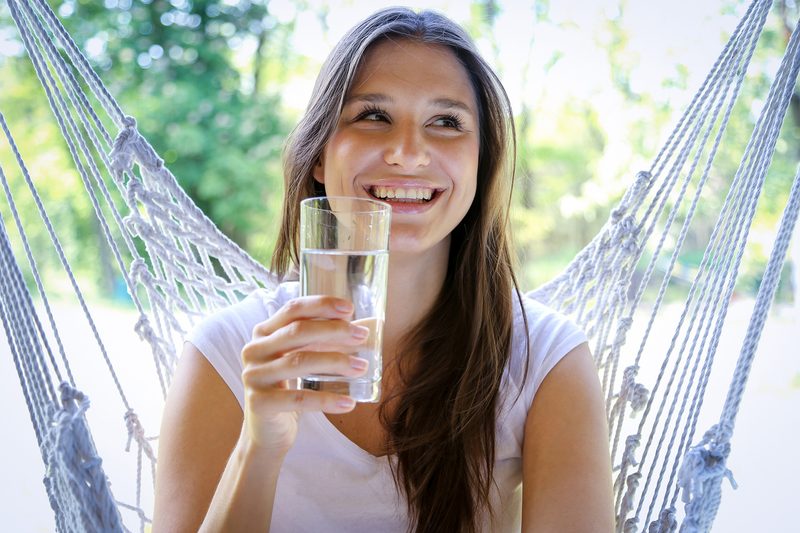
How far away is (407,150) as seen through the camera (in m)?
1.30

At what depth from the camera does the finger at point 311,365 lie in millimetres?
854

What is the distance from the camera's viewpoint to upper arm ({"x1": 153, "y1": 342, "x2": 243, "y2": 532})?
117 cm

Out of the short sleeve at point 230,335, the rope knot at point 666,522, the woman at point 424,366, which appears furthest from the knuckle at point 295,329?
the rope knot at point 666,522

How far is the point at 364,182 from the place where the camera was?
133 centimetres

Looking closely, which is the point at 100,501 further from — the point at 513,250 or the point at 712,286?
the point at 712,286

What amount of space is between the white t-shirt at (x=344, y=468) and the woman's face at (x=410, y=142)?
0.30 meters

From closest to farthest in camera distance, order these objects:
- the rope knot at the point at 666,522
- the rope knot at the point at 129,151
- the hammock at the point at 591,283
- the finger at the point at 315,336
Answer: the finger at the point at 315,336 < the hammock at the point at 591,283 < the rope knot at the point at 666,522 < the rope knot at the point at 129,151

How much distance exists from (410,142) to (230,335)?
440 millimetres

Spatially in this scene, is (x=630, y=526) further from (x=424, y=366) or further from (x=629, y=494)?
(x=424, y=366)

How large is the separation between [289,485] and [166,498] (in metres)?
0.21

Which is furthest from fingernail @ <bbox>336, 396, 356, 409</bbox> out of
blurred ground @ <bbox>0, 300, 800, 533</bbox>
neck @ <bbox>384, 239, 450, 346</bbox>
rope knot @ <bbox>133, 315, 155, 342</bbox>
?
blurred ground @ <bbox>0, 300, 800, 533</bbox>

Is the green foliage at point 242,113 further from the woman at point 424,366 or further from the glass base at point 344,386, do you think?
the glass base at point 344,386

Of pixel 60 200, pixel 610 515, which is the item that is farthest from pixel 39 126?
pixel 610 515

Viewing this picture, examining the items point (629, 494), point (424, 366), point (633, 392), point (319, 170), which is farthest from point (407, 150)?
point (629, 494)
